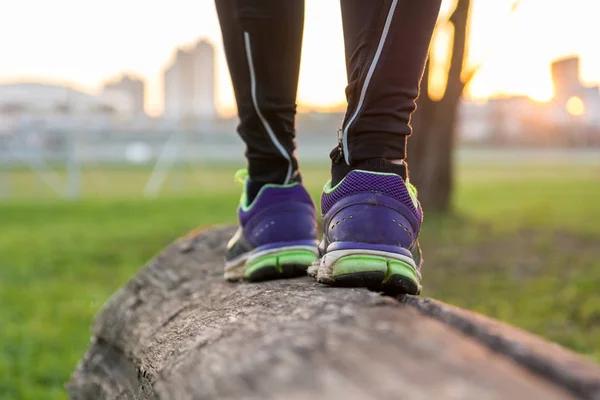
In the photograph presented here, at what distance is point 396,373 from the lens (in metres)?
0.79

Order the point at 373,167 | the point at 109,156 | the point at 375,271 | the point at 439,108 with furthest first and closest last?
the point at 109,156 → the point at 439,108 → the point at 373,167 → the point at 375,271

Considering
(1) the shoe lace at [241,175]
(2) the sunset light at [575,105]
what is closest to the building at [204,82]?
(2) the sunset light at [575,105]

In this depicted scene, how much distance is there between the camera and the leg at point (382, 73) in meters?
1.29

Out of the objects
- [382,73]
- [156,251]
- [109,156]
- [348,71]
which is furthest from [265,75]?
[109,156]

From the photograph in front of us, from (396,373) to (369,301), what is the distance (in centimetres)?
31

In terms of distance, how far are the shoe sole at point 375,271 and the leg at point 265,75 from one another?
1.43 ft

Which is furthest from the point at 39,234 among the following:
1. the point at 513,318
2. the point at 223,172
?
the point at 223,172

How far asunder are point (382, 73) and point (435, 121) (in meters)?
6.04

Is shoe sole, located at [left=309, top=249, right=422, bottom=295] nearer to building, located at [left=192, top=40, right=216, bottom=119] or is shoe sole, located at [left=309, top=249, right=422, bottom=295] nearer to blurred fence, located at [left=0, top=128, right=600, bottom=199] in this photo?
blurred fence, located at [left=0, top=128, right=600, bottom=199]

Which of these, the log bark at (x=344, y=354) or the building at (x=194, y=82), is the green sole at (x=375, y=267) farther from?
the building at (x=194, y=82)

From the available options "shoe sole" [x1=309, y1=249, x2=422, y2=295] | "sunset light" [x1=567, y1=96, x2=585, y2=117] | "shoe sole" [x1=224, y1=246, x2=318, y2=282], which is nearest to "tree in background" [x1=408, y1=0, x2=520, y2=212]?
"shoe sole" [x1=224, y1=246, x2=318, y2=282]

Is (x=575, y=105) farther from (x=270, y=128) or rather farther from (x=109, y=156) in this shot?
(x=270, y=128)

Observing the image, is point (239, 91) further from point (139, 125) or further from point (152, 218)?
point (139, 125)

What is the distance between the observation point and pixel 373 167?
4.43 feet
